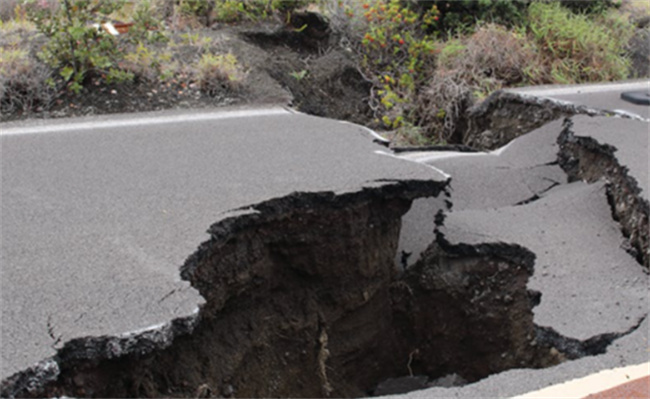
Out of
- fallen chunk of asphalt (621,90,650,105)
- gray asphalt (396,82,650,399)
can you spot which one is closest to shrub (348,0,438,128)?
gray asphalt (396,82,650,399)

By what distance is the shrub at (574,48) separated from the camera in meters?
9.81

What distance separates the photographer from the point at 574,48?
1011cm

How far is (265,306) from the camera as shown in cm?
485

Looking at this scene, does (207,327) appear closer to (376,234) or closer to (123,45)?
(376,234)

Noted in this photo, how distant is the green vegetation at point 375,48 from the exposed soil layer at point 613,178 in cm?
A: 268

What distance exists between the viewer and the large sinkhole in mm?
4270

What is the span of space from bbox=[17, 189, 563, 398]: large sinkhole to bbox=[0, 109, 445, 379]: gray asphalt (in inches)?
7.8

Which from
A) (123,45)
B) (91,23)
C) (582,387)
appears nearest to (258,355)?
(582,387)

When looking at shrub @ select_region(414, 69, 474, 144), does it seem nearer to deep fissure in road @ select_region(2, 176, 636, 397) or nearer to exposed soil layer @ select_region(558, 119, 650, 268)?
exposed soil layer @ select_region(558, 119, 650, 268)

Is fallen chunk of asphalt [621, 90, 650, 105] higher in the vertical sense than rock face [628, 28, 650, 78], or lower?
higher

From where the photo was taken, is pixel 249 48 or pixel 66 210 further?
pixel 249 48

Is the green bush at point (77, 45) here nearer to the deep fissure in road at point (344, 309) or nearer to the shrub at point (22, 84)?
the shrub at point (22, 84)

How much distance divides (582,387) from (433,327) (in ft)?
7.69

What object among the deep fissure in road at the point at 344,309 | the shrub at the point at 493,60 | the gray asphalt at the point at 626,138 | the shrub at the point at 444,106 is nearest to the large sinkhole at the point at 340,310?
the deep fissure in road at the point at 344,309
